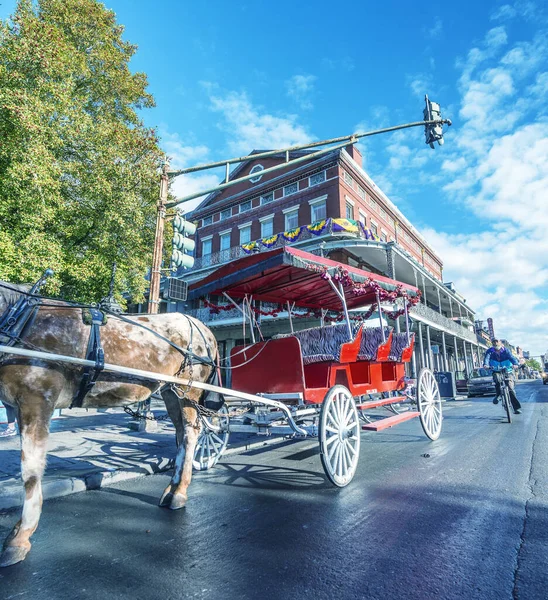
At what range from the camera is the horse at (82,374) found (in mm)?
2990

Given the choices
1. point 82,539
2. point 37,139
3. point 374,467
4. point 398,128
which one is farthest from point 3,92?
point 374,467

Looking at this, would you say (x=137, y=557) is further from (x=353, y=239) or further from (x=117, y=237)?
(x=353, y=239)

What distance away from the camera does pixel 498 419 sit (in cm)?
1035

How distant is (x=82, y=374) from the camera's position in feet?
11.4

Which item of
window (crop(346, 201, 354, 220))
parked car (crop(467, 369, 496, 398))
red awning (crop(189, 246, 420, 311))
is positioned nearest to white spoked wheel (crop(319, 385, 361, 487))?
red awning (crop(189, 246, 420, 311))

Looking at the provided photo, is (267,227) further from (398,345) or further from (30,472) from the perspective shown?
(30,472)

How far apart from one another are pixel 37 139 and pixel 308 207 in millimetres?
16879

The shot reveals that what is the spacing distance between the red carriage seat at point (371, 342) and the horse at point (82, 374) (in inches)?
103

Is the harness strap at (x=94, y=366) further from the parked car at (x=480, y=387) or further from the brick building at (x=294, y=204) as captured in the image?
the parked car at (x=480, y=387)

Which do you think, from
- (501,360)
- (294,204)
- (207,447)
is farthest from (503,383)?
(294,204)

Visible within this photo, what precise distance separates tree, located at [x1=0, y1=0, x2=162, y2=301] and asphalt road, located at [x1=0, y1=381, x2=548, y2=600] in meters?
8.74

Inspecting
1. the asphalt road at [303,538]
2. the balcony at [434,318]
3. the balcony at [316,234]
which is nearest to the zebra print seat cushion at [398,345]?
the asphalt road at [303,538]

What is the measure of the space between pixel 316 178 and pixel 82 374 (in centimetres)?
2400

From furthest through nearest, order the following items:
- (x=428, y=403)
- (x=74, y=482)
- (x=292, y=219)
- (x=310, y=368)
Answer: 1. (x=292, y=219)
2. (x=428, y=403)
3. (x=310, y=368)
4. (x=74, y=482)
